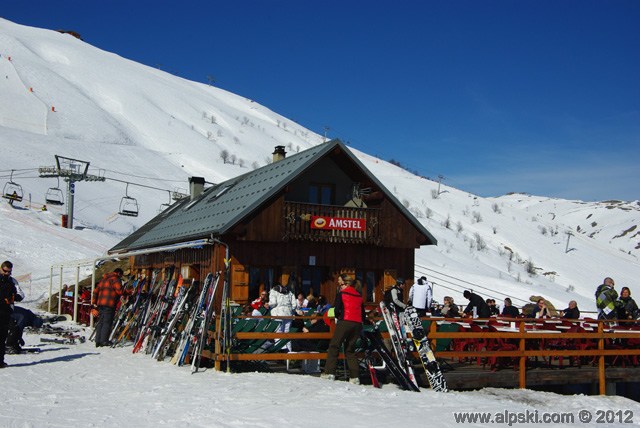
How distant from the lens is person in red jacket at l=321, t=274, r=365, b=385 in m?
11.6

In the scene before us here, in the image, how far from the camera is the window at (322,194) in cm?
2003

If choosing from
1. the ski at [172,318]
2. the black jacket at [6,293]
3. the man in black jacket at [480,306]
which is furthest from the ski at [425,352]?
the black jacket at [6,293]

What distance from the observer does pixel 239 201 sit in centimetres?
1891

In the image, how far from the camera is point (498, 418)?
370 inches

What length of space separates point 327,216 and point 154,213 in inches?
1329

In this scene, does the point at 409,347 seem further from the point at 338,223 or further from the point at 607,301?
the point at 338,223

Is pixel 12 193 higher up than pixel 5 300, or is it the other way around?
pixel 12 193

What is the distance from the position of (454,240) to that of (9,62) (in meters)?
64.8

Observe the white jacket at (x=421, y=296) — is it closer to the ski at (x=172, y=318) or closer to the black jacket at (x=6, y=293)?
the ski at (x=172, y=318)

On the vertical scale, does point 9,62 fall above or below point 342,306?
above

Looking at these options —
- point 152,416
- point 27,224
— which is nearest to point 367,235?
→ point 152,416

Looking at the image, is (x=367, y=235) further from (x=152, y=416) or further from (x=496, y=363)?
(x=152, y=416)

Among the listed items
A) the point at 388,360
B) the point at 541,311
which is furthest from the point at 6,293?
the point at 541,311

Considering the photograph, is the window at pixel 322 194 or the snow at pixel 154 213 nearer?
the snow at pixel 154 213
